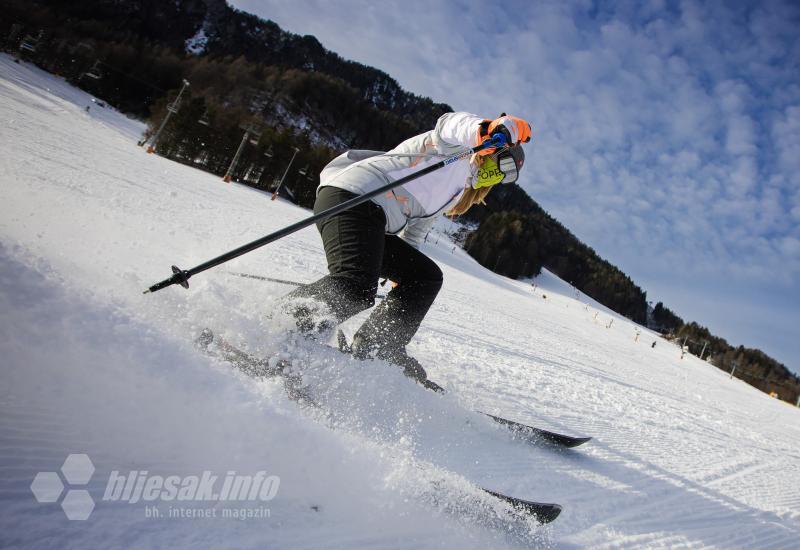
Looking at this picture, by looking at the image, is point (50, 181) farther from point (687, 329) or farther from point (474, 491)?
point (687, 329)

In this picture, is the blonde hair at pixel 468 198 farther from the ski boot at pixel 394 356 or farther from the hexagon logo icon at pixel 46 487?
the hexagon logo icon at pixel 46 487

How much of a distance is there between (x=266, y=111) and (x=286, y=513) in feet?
330

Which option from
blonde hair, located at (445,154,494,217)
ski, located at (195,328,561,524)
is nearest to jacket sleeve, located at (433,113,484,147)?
blonde hair, located at (445,154,494,217)

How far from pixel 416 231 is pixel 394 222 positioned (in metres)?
0.53

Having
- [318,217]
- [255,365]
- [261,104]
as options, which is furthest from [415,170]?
[261,104]

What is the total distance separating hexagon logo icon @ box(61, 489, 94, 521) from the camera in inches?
34.9

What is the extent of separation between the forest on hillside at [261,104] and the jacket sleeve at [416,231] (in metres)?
10.6

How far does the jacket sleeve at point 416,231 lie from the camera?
2.76 m

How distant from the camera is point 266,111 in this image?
8981 centimetres

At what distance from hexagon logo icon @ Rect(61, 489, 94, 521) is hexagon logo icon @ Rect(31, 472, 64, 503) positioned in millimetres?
23

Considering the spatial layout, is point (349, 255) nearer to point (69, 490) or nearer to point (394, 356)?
point (394, 356)

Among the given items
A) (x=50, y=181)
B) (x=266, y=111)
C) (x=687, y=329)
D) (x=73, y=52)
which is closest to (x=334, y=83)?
(x=266, y=111)

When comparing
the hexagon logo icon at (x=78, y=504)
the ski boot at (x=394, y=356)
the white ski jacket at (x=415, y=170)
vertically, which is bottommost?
the hexagon logo icon at (x=78, y=504)

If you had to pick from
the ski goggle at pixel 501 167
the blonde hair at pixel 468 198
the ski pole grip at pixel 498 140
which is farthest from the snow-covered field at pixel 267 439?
the ski pole grip at pixel 498 140
